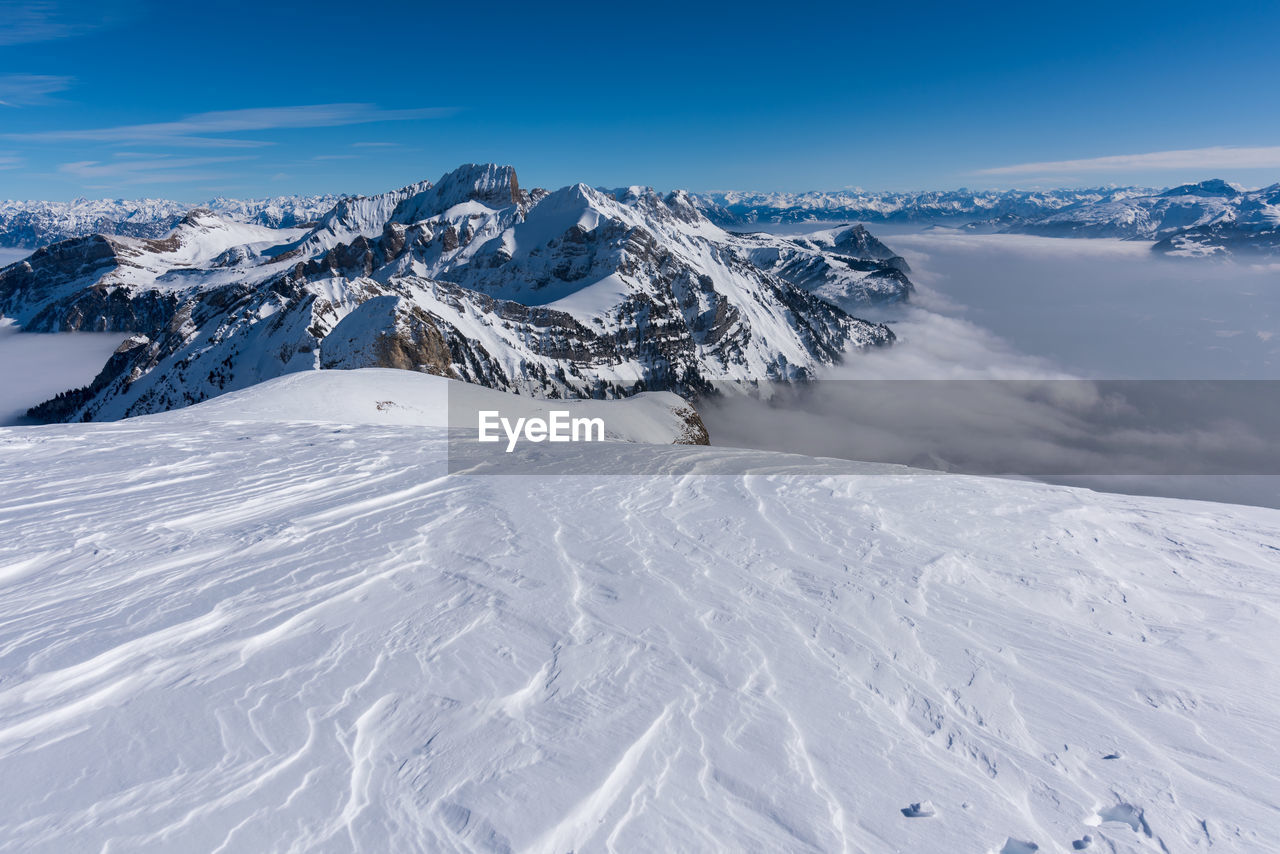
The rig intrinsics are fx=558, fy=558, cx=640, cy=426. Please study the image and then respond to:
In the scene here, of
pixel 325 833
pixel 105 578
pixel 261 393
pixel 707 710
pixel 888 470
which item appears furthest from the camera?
pixel 261 393

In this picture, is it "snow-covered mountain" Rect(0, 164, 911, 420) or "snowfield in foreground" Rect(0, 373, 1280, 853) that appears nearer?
"snowfield in foreground" Rect(0, 373, 1280, 853)

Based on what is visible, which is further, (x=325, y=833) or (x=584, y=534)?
(x=584, y=534)

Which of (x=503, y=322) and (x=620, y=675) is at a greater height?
(x=503, y=322)

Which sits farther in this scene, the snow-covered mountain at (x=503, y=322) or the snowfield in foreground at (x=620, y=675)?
the snow-covered mountain at (x=503, y=322)

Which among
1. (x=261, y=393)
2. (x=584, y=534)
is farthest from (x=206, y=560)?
(x=261, y=393)

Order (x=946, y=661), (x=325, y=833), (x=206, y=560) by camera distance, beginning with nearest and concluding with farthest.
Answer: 1. (x=325, y=833)
2. (x=946, y=661)
3. (x=206, y=560)

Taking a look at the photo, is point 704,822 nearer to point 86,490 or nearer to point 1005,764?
point 1005,764

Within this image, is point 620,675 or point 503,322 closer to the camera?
point 620,675

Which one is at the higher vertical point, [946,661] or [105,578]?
[105,578]
